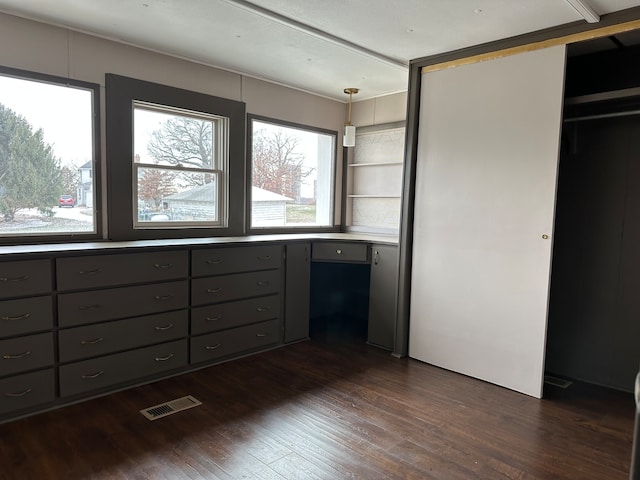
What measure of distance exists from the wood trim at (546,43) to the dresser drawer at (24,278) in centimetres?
306

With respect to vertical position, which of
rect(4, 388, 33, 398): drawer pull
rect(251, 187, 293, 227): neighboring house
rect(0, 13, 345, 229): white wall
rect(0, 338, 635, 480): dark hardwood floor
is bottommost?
rect(0, 338, 635, 480): dark hardwood floor

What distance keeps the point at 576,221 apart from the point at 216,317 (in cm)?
283

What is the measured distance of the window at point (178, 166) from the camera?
360 centimetres

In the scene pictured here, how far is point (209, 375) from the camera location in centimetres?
331

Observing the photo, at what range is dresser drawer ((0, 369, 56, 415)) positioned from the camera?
99.7 inches

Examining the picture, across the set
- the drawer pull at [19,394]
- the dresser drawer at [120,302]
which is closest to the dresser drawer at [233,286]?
the dresser drawer at [120,302]

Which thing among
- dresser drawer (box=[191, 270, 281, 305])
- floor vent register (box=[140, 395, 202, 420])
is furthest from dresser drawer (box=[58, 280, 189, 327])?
floor vent register (box=[140, 395, 202, 420])

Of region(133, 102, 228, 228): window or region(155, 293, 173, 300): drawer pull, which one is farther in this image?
region(133, 102, 228, 228): window

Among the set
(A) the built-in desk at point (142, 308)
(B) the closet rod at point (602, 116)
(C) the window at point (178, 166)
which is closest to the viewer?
(A) the built-in desk at point (142, 308)

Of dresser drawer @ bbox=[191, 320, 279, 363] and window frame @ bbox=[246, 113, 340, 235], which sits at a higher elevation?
window frame @ bbox=[246, 113, 340, 235]

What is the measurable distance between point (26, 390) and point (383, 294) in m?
2.68

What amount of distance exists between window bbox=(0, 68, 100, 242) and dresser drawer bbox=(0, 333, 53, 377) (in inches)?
30.3

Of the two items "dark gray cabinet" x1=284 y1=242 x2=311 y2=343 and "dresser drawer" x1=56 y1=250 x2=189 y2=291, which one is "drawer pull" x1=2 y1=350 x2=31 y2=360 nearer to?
"dresser drawer" x1=56 y1=250 x2=189 y2=291

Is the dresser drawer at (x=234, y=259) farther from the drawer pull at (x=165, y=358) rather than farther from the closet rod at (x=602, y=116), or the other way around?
the closet rod at (x=602, y=116)
